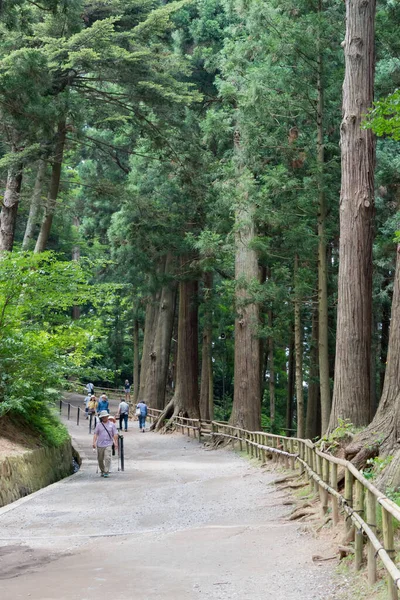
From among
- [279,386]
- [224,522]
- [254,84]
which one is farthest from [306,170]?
[279,386]

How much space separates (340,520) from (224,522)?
2.17 meters

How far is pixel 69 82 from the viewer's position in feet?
65.7

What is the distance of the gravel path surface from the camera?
21.4 feet

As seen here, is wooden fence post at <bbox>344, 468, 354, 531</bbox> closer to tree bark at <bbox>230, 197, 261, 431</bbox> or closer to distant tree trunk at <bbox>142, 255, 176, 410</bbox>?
tree bark at <bbox>230, 197, 261, 431</bbox>

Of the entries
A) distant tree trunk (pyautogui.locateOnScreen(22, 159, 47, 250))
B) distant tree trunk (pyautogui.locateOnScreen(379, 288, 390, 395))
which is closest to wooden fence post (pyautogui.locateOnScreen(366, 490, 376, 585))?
distant tree trunk (pyautogui.locateOnScreen(22, 159, 47, 250))

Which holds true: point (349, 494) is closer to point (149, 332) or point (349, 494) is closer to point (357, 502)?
point (357, 502)

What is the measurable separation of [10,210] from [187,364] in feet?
42.4

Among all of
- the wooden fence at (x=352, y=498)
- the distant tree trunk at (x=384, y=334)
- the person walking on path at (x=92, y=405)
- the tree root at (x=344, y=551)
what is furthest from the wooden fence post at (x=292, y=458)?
the person walking on path at (x=92, y=405)

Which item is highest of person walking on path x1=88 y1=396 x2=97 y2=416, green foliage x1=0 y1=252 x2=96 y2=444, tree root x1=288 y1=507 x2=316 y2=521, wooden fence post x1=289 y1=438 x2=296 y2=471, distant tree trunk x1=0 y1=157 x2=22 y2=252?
distant tree trunk x1=0 y1=157 x2=22 y2=252

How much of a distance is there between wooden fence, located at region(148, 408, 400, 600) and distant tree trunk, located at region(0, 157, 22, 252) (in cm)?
800

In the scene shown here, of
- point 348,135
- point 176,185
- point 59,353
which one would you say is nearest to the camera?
point 348,135

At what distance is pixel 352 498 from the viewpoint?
754 cm

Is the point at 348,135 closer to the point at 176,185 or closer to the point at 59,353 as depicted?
the point at 59,353

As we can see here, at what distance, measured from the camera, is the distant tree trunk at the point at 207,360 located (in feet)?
99.9
